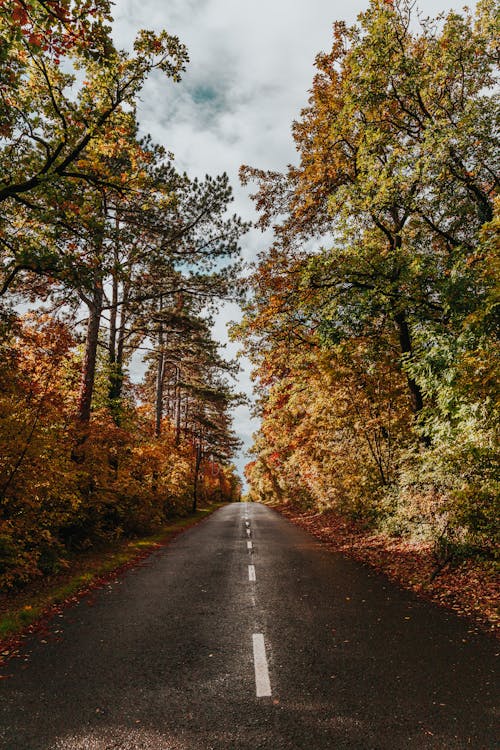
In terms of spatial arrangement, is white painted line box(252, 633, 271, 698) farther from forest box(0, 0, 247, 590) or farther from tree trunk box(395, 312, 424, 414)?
tree trunk box(395, 312, 424, 414)

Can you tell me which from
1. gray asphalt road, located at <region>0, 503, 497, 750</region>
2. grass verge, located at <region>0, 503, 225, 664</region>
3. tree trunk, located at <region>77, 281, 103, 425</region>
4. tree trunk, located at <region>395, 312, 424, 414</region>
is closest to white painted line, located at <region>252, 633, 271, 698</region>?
gray asphalt road, located at <region>0, 503, 497, 750</region>

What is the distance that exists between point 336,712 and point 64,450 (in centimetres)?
805

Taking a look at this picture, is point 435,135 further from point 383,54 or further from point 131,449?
point 131,449

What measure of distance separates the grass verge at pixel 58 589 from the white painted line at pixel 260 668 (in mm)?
→ 3296

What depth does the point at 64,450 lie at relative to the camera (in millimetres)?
9609

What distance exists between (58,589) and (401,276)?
422 inches

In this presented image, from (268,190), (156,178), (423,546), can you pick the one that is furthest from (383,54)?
(423,546)

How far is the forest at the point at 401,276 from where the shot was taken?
8234 mm

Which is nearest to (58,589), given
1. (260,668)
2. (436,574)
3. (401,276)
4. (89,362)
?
(260,668)

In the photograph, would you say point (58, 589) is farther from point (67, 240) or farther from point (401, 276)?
point (401, 276)

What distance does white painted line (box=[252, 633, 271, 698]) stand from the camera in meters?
4.17

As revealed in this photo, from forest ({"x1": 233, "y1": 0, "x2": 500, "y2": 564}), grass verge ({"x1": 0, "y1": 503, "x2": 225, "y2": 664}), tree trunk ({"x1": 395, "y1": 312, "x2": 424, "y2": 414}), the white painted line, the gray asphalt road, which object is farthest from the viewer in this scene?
tree trunk ({"x1": 395, "y1": 312, "x2": 424, "y2": 414})

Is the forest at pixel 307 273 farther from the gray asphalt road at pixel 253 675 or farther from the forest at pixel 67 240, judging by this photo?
the gray asphalt road at pixel 253 675

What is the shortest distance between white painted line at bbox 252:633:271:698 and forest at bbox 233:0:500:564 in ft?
14.7
